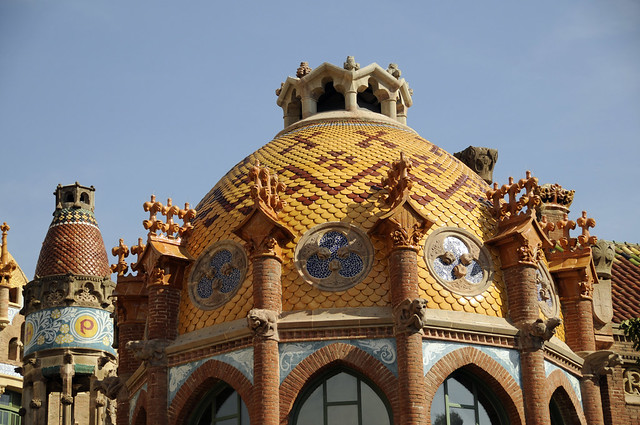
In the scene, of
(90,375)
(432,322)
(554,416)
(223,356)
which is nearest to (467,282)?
(432,322)

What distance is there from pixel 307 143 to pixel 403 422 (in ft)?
24.3

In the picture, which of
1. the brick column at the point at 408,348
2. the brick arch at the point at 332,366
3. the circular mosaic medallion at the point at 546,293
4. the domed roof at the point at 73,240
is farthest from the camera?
the domed roof at the point at 73,240

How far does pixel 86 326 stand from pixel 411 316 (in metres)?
18.2

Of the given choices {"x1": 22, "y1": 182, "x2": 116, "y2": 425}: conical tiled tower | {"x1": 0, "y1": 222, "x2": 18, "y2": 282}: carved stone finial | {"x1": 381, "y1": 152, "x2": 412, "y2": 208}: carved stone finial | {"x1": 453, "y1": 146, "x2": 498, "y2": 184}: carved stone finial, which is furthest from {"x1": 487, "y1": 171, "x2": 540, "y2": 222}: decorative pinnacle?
{"x1": 0, "y1": 222, "x2": 18, "y2": 282}: carved stone finial

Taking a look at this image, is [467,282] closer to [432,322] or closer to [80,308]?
[432,322]

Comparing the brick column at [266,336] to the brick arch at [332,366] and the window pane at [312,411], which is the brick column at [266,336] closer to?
the brick arch at [332,366]

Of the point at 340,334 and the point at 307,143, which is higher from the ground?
the point at 307,143

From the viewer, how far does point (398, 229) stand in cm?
2398

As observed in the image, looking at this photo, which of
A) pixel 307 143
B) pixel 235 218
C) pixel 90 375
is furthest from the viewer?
pixel 90 375

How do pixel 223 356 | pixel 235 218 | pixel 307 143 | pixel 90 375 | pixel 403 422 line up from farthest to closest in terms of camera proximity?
1. pixel 90 375
2. pixel 307 143
3. pixel 235 218
4. pixel 223 356
5. pixel 403 422

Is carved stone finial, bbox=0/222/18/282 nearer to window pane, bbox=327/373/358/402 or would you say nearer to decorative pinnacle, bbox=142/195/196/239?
decorative pinnacle, bbox=142/195/196/239

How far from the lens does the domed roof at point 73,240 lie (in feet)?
131

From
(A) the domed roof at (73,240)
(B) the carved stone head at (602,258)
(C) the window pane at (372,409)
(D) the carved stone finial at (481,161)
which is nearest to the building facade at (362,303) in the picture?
(C) the window pane at (372,409)

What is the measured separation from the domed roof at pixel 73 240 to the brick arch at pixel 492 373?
1863 centimetres
